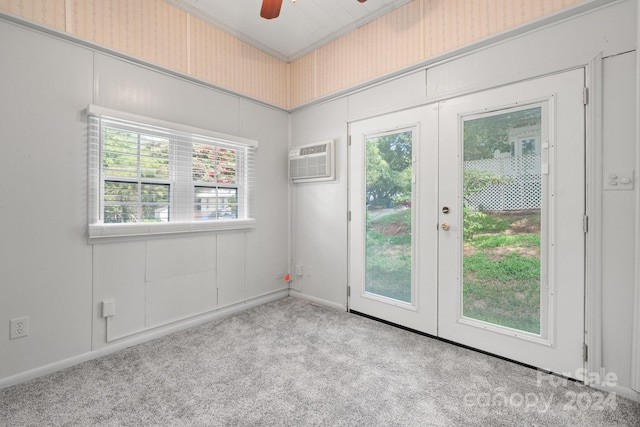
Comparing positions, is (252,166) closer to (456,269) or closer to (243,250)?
(243,250)

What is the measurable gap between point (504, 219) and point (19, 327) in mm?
3411

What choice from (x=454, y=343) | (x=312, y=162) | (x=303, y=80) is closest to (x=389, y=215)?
(x=312, y=162)

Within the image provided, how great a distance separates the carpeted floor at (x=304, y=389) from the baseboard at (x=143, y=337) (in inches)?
2.1

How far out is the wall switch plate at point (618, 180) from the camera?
5.49 ft

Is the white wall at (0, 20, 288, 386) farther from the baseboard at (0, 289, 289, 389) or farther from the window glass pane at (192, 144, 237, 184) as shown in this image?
the window glass pane at (192, 144, 237, 184)

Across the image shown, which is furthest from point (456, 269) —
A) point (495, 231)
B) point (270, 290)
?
point (270, 290)

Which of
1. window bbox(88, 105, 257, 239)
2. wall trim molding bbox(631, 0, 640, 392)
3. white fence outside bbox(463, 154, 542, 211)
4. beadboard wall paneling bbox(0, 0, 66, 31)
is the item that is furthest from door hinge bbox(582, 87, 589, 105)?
beadboard wall paneling bbox(0, 0, 66, 31)

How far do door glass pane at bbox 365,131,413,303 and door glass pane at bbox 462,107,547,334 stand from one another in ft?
1.65

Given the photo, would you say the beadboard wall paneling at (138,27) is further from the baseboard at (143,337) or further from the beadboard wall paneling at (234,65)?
the baseboard at (143,337)

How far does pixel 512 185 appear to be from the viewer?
209 cm

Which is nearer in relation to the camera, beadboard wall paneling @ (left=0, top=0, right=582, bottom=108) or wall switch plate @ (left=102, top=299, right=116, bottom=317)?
beadboard wall paneling @ (left=0, top=0, right=582, bottom=108)

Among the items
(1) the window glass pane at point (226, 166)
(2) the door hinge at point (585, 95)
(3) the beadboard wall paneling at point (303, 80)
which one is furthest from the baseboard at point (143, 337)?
(2) the door hinge at point (585, 95)

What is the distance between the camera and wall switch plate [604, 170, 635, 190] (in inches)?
65.9

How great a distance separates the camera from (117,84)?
2289 mm
